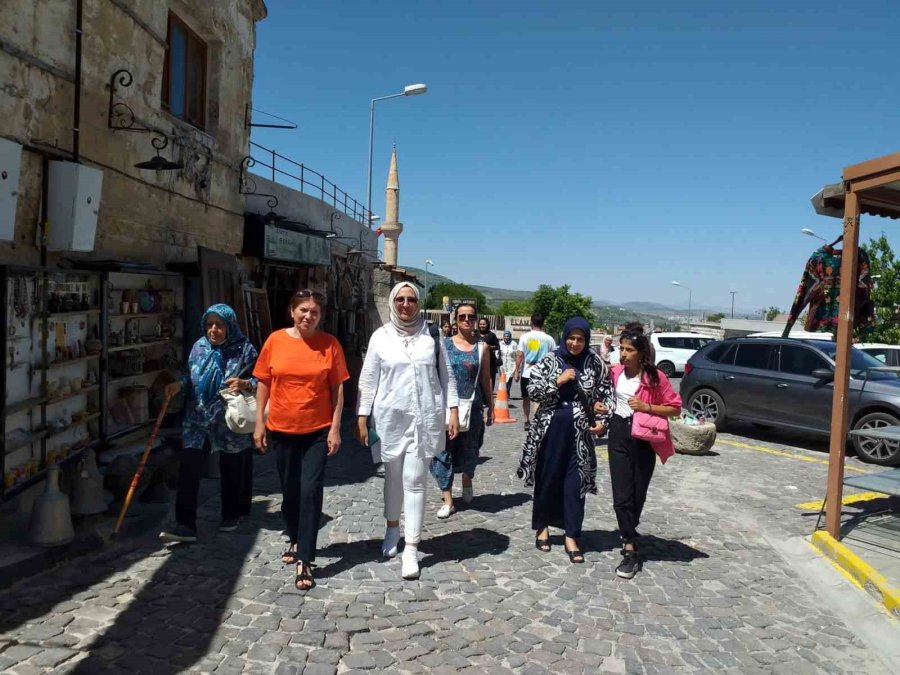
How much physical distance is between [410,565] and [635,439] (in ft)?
5.91

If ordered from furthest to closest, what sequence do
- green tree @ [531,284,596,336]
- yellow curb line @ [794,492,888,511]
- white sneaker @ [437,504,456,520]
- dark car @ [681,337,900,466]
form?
green tree @ [531,284,596,336] → dark car @ [681,337,900,466] → yellow curb line @ [794,492,888,511] → white sneaker @ [437,504,456,520]

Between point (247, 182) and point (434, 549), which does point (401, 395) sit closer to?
point (434, 549)

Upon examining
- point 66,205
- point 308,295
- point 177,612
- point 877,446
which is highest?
point 66,205

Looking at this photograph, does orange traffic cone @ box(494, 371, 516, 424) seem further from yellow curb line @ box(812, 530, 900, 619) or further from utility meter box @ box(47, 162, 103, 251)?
utility meter box @ box(47, 162, 103, 251)

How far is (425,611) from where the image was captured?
401 cm

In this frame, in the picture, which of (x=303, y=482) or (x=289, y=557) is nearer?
(x=303, y=482)

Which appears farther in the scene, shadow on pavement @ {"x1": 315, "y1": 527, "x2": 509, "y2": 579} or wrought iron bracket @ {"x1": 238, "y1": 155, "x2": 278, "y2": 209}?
wrought iron bracket @ {"x1": 238, "y1": 155, "x2": 278, "y2": 209}

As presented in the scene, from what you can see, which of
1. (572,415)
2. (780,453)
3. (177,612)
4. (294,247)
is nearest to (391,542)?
(177,612)

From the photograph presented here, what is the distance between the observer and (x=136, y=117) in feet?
22.0

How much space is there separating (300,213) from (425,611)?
1044 centimetres

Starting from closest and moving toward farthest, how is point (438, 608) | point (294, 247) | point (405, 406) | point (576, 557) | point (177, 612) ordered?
point (177, 612) < point (438, 608) < point (405, 406) < point (576, 557) < point (294, 247)

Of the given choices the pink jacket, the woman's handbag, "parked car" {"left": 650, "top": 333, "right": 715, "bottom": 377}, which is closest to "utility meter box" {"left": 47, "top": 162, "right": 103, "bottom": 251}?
the woman's handbag

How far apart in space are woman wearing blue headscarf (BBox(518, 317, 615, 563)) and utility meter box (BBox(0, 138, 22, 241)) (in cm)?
378

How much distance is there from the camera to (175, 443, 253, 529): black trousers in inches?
193
